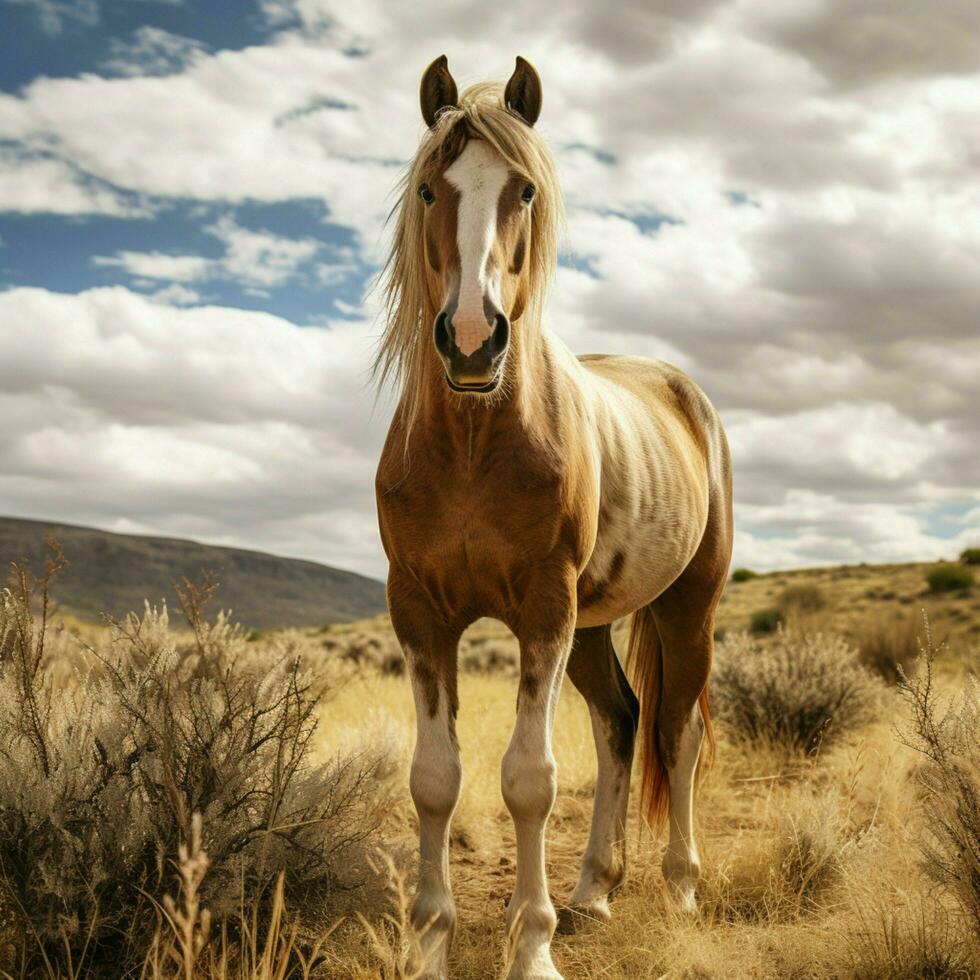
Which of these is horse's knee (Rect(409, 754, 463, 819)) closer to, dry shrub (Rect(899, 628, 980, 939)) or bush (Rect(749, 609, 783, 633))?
dry shrub (Rect(899, 628, 980, 939))

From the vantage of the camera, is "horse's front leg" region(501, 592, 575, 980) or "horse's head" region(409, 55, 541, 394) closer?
"horse's head" region(409, 55, 541, 394)

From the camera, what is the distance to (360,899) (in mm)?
3725

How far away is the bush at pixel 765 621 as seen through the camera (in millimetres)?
25625

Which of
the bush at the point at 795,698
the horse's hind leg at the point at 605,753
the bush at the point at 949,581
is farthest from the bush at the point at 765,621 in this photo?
the horse's hind leg at the point at 605,753

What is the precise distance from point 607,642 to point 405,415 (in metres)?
1.99

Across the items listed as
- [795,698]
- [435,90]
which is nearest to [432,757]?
[435,90]

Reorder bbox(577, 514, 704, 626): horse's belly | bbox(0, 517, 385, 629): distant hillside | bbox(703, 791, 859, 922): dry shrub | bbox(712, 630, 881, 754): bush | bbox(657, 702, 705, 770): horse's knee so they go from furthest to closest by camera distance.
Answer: bbox(0, 517, 385, 629): distant hillside < bbox(712, 630, 881, 754): bush < bbox(657, 702, 705, 770): horse's knee < bbox(703, 791, 859, 922): dry shrub < bbox(577, 514, 704, 626): horse's belly

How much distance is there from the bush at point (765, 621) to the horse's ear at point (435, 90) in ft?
75.5

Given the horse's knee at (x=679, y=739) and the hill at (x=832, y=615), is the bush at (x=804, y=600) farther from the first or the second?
the horse's knee at (x=679, y=739)

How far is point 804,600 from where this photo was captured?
98.5 ft

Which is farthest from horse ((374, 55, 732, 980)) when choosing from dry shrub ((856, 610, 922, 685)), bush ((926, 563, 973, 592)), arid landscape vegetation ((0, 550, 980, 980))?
bush ((926, 563, 973, 592))

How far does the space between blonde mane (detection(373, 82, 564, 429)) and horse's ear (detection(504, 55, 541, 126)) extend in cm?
6

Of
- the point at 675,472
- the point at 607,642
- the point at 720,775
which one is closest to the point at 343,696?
the point at 720,775

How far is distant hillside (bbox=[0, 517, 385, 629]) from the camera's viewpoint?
371 feet
